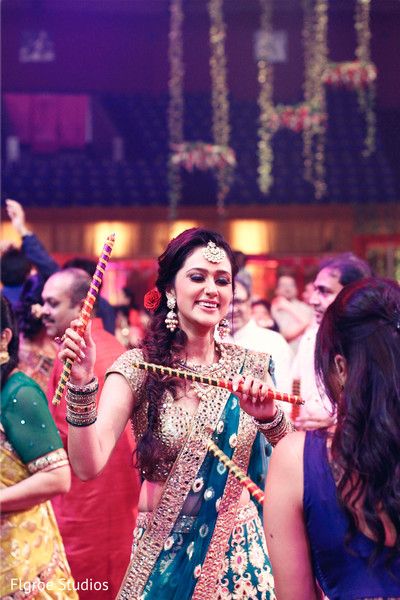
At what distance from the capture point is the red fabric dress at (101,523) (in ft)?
10.8

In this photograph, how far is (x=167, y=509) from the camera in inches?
95.4

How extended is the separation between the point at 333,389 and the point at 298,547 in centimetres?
24

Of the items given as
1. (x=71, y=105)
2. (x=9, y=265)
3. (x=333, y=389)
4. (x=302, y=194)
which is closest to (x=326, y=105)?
(x=302, y=194)

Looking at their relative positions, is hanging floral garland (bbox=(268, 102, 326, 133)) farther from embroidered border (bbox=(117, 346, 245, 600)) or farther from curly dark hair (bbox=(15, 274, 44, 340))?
embroidered border (bbox=(117, 346, 245, 600))

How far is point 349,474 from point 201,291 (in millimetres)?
1099

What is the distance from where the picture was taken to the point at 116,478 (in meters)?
3.36

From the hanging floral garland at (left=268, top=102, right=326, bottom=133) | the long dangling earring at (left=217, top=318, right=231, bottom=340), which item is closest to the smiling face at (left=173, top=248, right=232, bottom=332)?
the long dangling earring at (left=217, top=318, right=231, bottom=340)

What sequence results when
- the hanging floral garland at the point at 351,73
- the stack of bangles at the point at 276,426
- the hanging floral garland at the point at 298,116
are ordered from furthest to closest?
the hanging floral garland at the point at 298,116, the hanging floral garland at the point at 351,73, the stack of bangles at the point at 276,426

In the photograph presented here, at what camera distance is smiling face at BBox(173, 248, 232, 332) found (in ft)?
8.33

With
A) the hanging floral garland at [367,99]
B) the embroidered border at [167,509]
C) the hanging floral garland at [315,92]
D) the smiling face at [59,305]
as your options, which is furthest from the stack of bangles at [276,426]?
the hanging floral garland at [367,99]

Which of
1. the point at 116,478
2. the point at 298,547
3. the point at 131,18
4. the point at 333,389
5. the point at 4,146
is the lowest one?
the point at 116,478

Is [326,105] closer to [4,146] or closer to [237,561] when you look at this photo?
[4,146]

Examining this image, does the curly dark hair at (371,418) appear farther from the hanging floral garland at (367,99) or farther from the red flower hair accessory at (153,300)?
the hanging floral garland at (367,99)

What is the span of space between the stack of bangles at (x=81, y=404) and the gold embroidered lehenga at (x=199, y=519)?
0.28 meters
